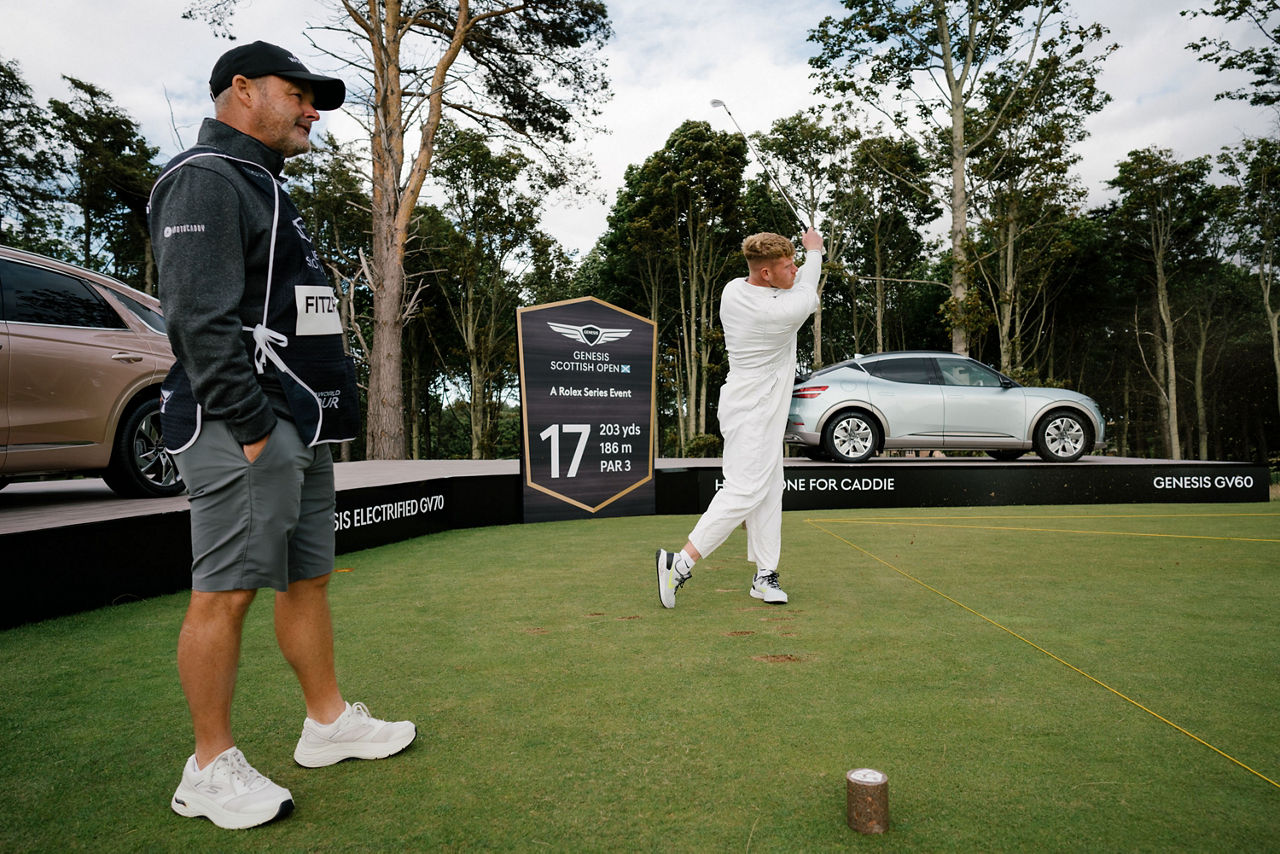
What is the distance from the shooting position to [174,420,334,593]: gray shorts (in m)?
1.84

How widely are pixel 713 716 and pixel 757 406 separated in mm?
1962

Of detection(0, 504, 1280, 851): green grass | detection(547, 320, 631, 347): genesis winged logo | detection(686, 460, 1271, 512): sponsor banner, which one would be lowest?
detection(0, 504, 1280, 851): green grass

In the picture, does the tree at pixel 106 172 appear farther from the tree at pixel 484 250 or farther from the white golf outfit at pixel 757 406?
the white golf outfit at pixel 757 406

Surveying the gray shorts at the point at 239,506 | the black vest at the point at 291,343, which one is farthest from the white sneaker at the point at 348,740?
the black vest at the point at 291,343

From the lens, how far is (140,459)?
5289 millimetres

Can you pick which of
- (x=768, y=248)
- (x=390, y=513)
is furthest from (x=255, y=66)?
(x=390, y=513)

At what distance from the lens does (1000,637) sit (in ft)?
10.7

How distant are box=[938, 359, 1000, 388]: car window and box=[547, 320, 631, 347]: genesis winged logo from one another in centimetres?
467

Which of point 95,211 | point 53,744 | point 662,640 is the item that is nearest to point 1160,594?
point 662,640

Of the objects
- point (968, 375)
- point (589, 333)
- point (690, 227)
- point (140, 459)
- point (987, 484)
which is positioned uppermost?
point (690, 227)

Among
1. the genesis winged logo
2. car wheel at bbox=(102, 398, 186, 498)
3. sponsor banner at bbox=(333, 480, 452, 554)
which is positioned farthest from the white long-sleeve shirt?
car wheel at bbox=(102, 398, 186, 498)

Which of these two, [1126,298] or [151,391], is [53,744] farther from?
[1126,298]

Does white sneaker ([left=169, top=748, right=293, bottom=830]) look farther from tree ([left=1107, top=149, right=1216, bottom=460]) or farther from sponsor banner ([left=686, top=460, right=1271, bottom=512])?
tree ([left=1107, top=149, right=1216, bottom=460])

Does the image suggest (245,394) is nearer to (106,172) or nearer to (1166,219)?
(106,172)
